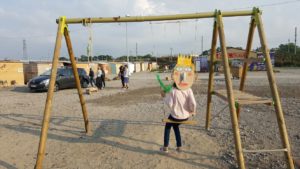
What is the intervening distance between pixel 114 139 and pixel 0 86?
61.7 ft

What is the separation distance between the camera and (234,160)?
16.4 feet

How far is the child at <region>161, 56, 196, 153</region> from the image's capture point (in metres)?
5.32

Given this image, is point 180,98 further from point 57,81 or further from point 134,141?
point 57,81

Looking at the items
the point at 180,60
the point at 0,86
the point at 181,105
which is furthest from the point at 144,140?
the point at 0,86

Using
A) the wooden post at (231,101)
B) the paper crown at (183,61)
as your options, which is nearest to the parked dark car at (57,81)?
the paper crown at (183,61)

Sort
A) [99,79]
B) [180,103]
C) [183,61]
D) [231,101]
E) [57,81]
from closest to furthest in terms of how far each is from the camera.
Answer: [231,101], [180,103], [183,61], [57,81], [99,79]

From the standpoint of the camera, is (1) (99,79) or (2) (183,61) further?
(1) (99,79)

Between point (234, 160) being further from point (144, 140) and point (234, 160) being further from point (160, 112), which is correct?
point (160, 112)

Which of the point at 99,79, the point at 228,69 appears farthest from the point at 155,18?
the point at 99,79

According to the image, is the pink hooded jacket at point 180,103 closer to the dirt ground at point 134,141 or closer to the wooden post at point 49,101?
the dirt ground at point 134,141

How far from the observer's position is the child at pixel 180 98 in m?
5.32

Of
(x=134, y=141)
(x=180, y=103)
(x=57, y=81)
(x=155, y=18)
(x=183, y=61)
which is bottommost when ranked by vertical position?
(x=134, y=141)

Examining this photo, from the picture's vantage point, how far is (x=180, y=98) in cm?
535

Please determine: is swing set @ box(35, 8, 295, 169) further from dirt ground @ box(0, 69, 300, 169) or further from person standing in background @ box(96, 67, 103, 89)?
person standing in background @ box(96, 67, 103, 89)
